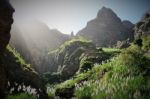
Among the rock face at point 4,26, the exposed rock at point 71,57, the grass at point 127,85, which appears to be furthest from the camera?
the exposed rock at point 71,57

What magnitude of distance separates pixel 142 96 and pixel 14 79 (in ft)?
63.2

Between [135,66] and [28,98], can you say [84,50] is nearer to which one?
[135,66]

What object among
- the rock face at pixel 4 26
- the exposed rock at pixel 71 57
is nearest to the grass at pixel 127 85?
the rock face at pixel 4 26

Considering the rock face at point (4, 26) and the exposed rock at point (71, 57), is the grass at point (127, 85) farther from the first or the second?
the exposed rock at point (71, 57)

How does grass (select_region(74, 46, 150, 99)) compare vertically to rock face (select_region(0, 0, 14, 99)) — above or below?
below

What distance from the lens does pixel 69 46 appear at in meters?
143

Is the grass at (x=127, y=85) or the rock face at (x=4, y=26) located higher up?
the rock face at (x=4, y=26)

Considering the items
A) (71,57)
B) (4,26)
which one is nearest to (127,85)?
(4,26)

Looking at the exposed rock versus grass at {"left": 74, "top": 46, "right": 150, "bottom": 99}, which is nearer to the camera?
grass at {"left": 74, "top": 46, "right": 150, "bottom": 99}

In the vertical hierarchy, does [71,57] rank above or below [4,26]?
below

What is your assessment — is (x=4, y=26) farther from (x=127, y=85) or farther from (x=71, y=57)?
(x=71, y=57)

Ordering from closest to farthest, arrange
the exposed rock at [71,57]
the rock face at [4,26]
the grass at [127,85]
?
the rock face at [4,26]
the grass at [127,85]
the exposed rock at [71,57]

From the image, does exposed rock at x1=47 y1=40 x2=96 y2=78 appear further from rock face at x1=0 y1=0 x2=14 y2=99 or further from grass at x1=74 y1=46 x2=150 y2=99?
rock face at x1=0 y1=0 x2=14 y2=99

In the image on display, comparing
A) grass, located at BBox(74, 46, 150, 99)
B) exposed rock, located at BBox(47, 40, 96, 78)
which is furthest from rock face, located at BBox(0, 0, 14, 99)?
exposed rock, located at BBox(47, 40, 96, 78)
